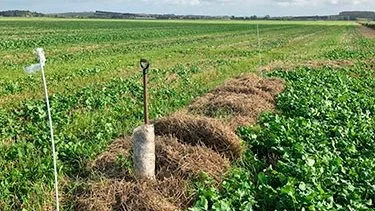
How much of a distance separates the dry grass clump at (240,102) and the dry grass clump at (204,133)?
37.1 inches

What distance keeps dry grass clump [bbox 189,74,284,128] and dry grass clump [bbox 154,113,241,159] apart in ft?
3.09

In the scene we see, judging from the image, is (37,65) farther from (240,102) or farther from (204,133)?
(240,102)

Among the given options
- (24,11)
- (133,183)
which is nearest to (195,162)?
(133,183)

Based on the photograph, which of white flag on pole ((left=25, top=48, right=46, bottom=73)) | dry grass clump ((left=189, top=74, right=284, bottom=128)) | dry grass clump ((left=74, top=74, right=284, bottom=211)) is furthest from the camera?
dry grass clump ((left=189, top=74, right=284, bottom=128))

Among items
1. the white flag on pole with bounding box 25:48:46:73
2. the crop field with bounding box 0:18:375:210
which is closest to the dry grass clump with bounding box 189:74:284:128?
the crop field with bounding box 0:18:375:210

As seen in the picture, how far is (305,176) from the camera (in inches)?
228

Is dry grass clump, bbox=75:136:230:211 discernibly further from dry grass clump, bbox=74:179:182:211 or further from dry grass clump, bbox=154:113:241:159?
dry grass clump, bbox=154:113:241:159

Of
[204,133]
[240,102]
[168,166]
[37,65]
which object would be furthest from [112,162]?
[240,102]

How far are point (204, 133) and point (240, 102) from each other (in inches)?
113

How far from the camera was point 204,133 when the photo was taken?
723cm

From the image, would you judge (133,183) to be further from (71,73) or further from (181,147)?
(71,73)

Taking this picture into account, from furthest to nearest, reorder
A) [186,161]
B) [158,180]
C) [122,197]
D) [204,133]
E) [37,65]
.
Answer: [204,133], [186,161], [158,180], [122,197], [37,65]

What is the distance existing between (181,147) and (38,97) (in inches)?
272

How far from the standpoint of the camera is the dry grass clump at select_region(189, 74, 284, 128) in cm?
918
